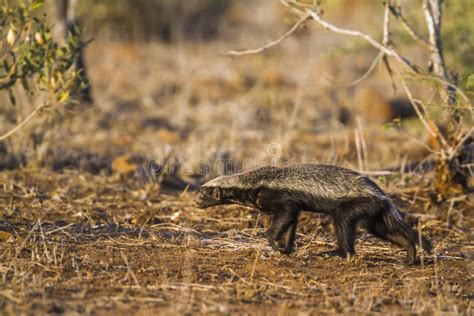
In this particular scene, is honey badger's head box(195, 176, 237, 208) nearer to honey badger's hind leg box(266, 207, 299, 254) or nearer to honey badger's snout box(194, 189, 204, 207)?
honey badger's snout box(194, 189, 204, 207)

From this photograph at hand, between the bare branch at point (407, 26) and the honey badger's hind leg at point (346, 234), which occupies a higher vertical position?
the bare branch at point (407, 26)

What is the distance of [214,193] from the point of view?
7148 mm

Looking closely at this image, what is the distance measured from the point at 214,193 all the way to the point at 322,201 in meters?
1.14

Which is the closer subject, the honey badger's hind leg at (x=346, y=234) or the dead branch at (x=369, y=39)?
the honey badger's hind leg at (x=346, y=234)

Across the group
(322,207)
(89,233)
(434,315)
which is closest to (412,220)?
(322,207)

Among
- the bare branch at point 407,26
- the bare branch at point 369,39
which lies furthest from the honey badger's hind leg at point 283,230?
the bare branch at point 407,26

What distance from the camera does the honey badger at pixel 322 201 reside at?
650 cm

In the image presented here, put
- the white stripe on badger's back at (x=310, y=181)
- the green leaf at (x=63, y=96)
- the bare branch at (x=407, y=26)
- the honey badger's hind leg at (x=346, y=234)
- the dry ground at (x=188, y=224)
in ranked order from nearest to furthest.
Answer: the dry ground at (x=188, y=224), the honey badger's hind leg at (x=346, y=234), the white stripe on badger's back at (x=310, y=181), the green leaf at (x=63, y=96), the bare branch at (x=407, y=26)

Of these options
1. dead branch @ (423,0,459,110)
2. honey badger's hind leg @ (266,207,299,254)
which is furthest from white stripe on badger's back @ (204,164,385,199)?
dead branch @ (423,0,459,110)

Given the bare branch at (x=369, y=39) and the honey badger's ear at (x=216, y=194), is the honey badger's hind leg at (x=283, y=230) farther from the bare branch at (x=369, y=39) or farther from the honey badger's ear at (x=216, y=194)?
the bare branch at (x=369, y=39)

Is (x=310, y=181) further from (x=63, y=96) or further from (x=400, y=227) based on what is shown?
(x=63, y=96)

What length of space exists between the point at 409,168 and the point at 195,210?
2.79 m

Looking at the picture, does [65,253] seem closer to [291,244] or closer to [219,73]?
[291,244]

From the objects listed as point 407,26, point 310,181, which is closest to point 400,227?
point 310,181
